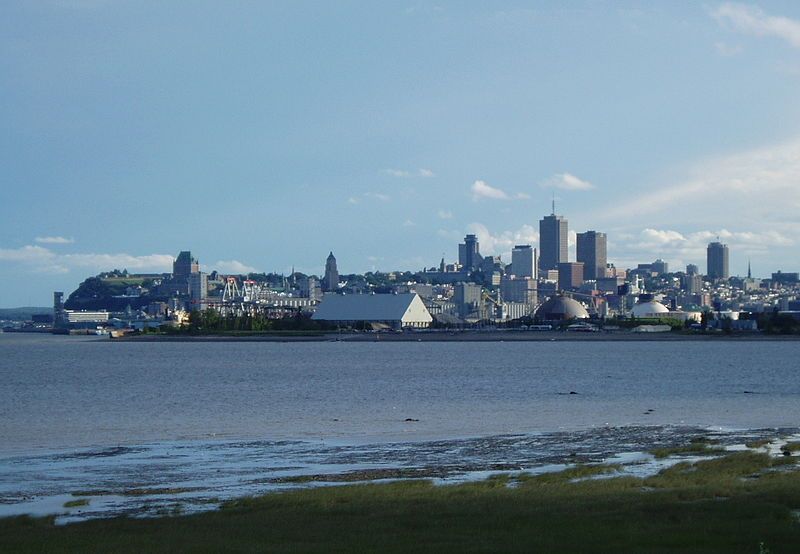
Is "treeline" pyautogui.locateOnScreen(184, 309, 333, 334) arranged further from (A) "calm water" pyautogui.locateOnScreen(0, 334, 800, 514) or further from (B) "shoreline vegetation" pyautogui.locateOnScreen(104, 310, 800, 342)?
(A) "calm water" pyautogui.locateOnScreen(0, 334, 800, 514)

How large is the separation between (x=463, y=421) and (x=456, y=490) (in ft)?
58.0

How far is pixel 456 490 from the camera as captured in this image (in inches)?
773

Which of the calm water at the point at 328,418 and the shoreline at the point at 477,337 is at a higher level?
the shoreline at the point at 477,337

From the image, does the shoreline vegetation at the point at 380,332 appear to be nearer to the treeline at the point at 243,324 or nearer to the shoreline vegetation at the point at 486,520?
the treeline at the point at 243,324


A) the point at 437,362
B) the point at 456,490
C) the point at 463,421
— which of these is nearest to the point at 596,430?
the point at 463,421

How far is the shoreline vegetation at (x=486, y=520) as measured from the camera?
14133 mm

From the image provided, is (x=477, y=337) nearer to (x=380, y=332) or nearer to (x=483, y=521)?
(x=380, y=332)

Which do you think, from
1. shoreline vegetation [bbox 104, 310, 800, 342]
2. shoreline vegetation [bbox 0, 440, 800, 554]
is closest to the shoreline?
shoreline vegetation [bbox 104, 310, 800, 342]

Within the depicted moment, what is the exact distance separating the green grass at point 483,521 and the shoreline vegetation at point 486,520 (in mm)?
20

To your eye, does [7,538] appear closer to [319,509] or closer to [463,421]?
[319,509]

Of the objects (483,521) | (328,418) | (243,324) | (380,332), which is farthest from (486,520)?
(380,332)

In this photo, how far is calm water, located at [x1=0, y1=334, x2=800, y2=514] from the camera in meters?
24.8

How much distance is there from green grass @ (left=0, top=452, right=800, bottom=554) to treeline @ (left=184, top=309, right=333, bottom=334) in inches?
5849

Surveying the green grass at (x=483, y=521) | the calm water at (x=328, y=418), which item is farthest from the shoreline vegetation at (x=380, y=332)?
the green grass at (x=483, y=521)
